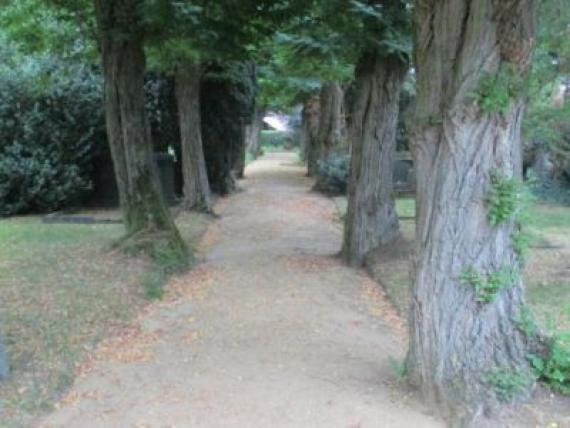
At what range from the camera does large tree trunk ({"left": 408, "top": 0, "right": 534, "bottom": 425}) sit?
4.68 metres

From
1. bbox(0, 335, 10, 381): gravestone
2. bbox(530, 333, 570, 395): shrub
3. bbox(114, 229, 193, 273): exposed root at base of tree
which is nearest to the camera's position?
bbox(530, 333, 570, 395): shrub

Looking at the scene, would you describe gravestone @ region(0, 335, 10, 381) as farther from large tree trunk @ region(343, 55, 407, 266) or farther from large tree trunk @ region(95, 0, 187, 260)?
large tree trunk @ region(343, 55, 407, 266)

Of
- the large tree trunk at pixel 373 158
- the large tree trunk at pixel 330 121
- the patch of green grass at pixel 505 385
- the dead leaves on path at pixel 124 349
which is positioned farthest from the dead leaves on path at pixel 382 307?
the large tree trunk at pixel 330 121

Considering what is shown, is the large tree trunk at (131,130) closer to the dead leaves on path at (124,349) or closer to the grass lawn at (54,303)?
the grass lawn at (54,303)

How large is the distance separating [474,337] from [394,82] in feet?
21.6

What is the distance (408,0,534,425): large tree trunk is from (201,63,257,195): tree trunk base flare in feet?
49.1

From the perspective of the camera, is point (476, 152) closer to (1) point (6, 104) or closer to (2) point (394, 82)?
(2) point (394, 82)

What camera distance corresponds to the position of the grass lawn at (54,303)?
5422 millimetres

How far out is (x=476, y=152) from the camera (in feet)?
15.6

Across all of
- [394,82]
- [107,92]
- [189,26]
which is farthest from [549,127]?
[107,92]

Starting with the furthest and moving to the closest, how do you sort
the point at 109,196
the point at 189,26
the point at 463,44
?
1. the point at 109,196
2. the point at 189,26
3. the point at 463,44

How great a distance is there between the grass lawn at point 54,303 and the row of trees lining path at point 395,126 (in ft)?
3.33

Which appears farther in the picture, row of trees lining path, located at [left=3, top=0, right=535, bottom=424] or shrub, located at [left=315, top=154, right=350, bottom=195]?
shrub, located at [left=315, top=154, right=350, bottom=195]

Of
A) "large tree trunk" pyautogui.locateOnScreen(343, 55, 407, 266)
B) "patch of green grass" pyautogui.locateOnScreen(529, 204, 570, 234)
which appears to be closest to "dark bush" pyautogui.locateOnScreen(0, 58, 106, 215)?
"large tree trunk" pyautogui.locateOnScreen(343, 55, 407, 266)
